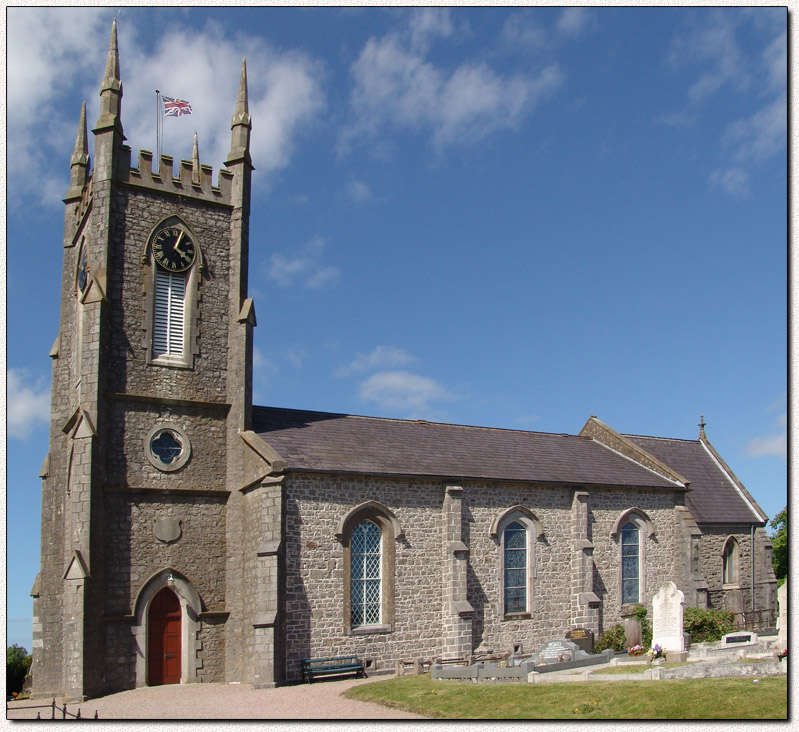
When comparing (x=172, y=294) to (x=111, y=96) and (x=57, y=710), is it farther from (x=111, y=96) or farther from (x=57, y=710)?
(x=57, y=710)

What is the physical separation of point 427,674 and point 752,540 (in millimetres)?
19826

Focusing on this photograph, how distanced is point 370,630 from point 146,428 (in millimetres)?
8906

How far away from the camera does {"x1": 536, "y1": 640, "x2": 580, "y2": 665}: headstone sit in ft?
80.6

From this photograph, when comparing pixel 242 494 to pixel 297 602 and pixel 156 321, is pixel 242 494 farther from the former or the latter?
pixel 156 321

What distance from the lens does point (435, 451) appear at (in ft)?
98.4

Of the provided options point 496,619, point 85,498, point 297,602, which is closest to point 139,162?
point 85,498

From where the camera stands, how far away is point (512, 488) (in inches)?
1158

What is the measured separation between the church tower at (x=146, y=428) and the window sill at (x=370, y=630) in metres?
3.42

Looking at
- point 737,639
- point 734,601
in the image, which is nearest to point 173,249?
point 737,639

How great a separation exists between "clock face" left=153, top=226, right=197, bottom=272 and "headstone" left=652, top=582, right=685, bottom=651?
17337 mm

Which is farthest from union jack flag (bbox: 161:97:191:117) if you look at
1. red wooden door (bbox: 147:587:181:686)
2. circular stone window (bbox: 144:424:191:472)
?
red wooden door (bbox: 147:587:181:686)

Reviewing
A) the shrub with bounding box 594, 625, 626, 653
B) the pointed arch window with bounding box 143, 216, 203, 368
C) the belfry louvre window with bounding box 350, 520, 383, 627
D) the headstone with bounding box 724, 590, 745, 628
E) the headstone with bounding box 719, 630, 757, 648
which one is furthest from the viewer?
the headstone with bounding box 724, 590, 745, 628

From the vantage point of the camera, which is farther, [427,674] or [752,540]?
[752,540]

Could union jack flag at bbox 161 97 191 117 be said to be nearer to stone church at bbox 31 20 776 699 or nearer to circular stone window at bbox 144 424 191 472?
stone church at bbox 31 20 776 699
